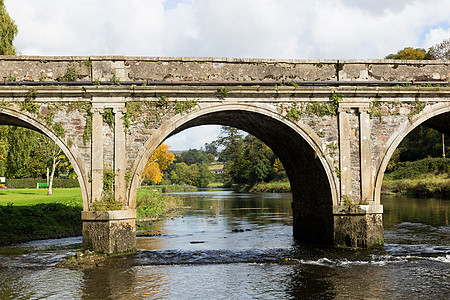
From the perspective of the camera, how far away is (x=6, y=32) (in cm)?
2339

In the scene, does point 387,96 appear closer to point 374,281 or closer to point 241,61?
point 241,61

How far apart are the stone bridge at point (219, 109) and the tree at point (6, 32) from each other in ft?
29.3

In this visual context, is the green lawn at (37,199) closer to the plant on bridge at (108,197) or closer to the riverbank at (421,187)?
the plant on bridge at (108,197)

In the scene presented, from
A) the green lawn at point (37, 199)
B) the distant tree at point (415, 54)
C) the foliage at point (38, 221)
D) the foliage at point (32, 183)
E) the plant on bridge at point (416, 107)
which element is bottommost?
the foliage at point (38, 221)

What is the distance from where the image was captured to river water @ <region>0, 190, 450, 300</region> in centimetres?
1064

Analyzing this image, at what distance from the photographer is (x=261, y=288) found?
11.0 metres

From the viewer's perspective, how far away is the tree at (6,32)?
23.1m

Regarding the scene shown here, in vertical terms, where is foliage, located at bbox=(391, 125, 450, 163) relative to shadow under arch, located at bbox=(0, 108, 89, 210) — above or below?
above

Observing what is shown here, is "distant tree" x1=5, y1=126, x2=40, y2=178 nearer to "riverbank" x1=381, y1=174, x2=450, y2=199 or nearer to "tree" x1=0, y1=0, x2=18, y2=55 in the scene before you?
"tree" x1=0, y1=0, x2=18, y2=55

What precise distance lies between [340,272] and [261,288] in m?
2.70

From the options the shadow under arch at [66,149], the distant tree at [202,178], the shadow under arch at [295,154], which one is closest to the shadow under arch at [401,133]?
the shadow under arch at [295,154]

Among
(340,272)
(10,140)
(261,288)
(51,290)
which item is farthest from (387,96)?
(10,140)

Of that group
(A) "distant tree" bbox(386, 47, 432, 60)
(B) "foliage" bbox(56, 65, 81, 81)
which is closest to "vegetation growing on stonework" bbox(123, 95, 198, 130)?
(B) "foliage" bbox(56, 65, 81, 81)

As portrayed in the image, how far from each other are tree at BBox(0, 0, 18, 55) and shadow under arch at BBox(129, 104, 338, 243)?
11915mm
